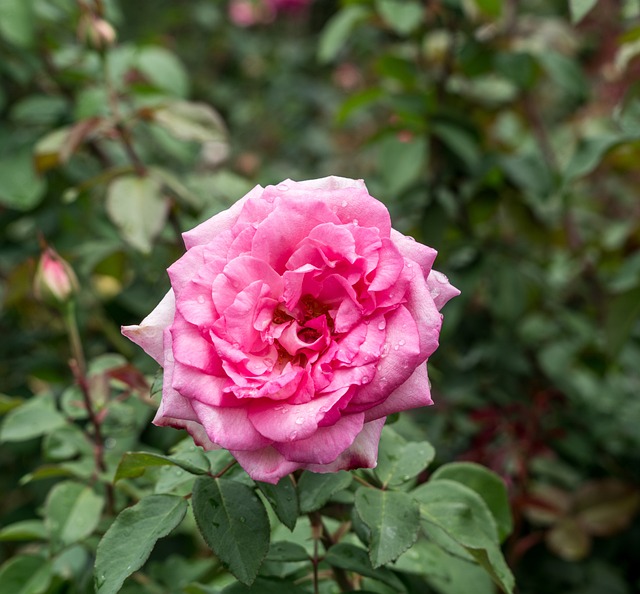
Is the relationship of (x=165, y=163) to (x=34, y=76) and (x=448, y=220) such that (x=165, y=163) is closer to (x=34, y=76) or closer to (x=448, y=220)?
(x=34, y=76)

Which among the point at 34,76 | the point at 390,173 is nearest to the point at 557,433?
the point at 390,173

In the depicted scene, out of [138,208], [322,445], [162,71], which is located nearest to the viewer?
[322,445]

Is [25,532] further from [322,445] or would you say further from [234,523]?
[322,445]

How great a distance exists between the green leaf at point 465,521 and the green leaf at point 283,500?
0.51ft

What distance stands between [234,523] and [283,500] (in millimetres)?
48

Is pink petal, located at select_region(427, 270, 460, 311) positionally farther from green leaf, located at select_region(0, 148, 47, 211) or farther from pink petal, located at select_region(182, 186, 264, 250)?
green leaf, located at select_region(0, 148, 47, 211)

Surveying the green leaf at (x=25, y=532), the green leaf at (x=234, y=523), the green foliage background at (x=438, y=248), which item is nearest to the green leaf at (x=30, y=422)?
the green foliage background at (x=438, y=248)

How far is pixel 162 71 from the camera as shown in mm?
1817

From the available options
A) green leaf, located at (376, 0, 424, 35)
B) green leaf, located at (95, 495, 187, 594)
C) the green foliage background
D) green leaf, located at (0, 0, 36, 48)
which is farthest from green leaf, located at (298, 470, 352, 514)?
green leaf, located at (0, 0, 36, 48)

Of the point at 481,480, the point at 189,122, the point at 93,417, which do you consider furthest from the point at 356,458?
the point at 189,122

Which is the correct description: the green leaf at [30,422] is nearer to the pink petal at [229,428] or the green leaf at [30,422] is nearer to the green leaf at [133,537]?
the green leaf at [133,537]

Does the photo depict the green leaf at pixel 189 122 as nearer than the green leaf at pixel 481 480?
No

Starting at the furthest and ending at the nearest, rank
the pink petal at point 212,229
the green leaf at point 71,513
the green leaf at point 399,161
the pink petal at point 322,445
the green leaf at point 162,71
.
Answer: the green leaf at point 162,71
the green leaf at point 399,161
the green leaf at point 71,513
the pink petal at point 212,229
the pink petal at point 322,445

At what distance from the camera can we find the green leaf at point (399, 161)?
1593 mm
